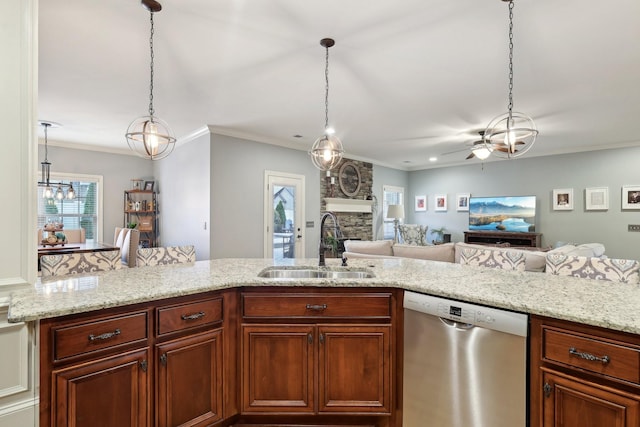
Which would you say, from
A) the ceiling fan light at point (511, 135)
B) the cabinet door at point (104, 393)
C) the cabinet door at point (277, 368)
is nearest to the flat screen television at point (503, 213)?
the ceiling fan light at point (511, 135)

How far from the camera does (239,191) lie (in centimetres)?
548

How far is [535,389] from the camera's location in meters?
1.44

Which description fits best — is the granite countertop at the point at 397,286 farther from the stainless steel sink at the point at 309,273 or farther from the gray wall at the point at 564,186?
the gray wall at the point at 564,186

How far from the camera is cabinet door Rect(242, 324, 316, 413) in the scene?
6.24 feet

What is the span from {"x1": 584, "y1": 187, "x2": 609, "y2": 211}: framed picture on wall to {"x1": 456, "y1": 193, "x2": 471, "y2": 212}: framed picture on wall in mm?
2296

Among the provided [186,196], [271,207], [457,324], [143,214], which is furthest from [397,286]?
[143,214]

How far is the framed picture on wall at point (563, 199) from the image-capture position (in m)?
6.70

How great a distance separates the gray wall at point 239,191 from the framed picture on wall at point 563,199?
18.2ft

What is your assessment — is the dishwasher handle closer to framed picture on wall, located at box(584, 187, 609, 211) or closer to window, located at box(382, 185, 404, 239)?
framed picture on wall, located at box(584, 187, 609, 211)

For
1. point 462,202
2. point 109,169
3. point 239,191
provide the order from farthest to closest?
1. point 462,202
2. point 109,169
3. point 239,191

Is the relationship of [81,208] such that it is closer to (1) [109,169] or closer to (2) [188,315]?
(1) [109,169]

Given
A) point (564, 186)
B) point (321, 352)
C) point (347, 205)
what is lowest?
point (321, 352)

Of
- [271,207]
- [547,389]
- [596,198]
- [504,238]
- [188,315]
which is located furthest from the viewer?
[504,238]

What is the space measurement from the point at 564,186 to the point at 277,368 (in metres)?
7.31
